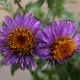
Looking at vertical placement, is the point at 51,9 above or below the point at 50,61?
above

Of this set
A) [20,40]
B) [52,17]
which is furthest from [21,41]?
[52,17]

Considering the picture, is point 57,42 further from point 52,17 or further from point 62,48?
point 52,17

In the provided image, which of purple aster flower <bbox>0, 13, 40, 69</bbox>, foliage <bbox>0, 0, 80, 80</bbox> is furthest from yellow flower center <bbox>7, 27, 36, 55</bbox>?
foliage <bbox>0, 0, 80, 80</bbox>

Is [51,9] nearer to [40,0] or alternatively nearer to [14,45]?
[40,0]

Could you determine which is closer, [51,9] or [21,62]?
[21,62]

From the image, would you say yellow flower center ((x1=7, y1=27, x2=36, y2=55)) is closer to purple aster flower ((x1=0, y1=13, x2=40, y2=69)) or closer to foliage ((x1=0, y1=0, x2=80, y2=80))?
purple aster flower ((x1=0, y1=13, x2=40, y2=69))

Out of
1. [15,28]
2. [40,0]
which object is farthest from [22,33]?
[40,0]
